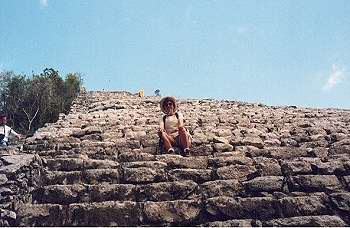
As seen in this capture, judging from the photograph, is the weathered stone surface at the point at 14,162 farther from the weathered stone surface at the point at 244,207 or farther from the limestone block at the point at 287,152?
the limestone block at the point at 287,152

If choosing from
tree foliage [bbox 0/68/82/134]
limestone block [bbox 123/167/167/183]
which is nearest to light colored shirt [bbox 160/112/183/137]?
limestone block [bbox 123/167/167/183]

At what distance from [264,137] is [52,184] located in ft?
13.1

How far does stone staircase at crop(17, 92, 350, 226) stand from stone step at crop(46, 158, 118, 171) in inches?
0.5

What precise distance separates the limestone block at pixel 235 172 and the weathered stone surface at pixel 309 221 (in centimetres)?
99

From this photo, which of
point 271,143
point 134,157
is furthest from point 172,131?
point 271,143

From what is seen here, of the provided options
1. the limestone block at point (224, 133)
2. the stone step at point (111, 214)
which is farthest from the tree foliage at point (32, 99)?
the stone step at point (111, 214)

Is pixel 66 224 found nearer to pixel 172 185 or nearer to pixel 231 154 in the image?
pixel 172 185

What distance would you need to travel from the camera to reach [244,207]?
452 centimetres

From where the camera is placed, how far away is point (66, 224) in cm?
438

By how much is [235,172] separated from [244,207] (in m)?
0.84

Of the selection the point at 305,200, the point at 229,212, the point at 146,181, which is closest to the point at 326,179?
the point at 305,200

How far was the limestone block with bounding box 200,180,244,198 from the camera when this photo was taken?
485 centimetres

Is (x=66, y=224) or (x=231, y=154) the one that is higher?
(x=231, y=154)

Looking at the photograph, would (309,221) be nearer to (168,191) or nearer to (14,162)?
(168,191)
